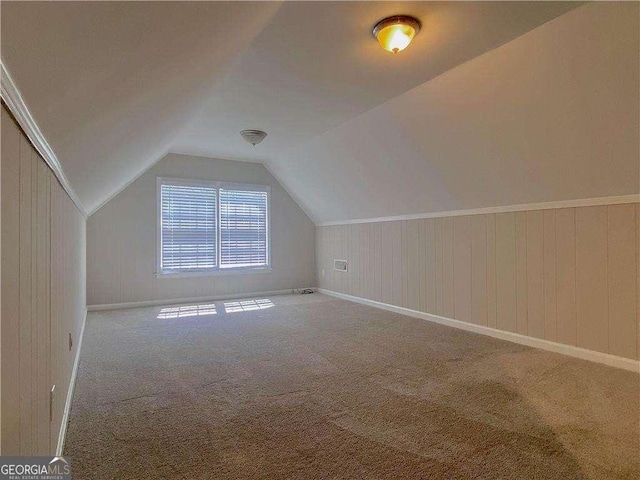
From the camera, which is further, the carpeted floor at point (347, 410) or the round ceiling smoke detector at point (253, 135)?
the round ceiling smoke detector at point (253, 135)

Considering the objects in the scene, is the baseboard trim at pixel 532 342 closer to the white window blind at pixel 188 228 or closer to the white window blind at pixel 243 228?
the white window blind at pixel 243 228

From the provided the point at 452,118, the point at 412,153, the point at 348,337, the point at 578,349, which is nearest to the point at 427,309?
the point at 348,337

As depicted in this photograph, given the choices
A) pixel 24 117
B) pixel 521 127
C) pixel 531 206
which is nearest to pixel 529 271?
pixel 531 206

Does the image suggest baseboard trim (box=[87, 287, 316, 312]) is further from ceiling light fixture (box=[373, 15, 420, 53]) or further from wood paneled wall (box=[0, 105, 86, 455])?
ceiling light fixture (box=[373, 15, 420, 53])

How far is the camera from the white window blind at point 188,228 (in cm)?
562

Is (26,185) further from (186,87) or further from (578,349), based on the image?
(578,349)

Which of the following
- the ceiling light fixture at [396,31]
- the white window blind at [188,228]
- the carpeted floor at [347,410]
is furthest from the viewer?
the white window blind at [188,228]

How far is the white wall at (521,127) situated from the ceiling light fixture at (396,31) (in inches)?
27.3

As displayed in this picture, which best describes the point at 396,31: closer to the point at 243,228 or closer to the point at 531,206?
the point at 531,206

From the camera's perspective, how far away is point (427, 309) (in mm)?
4469

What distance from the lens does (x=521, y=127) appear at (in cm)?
278

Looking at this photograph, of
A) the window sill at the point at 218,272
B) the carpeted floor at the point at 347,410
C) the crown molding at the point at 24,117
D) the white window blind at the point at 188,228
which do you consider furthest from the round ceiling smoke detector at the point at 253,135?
the crown molding at the point at 24,117

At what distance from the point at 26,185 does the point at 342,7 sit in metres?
1.78

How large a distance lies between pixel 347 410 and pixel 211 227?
4.54 meters
